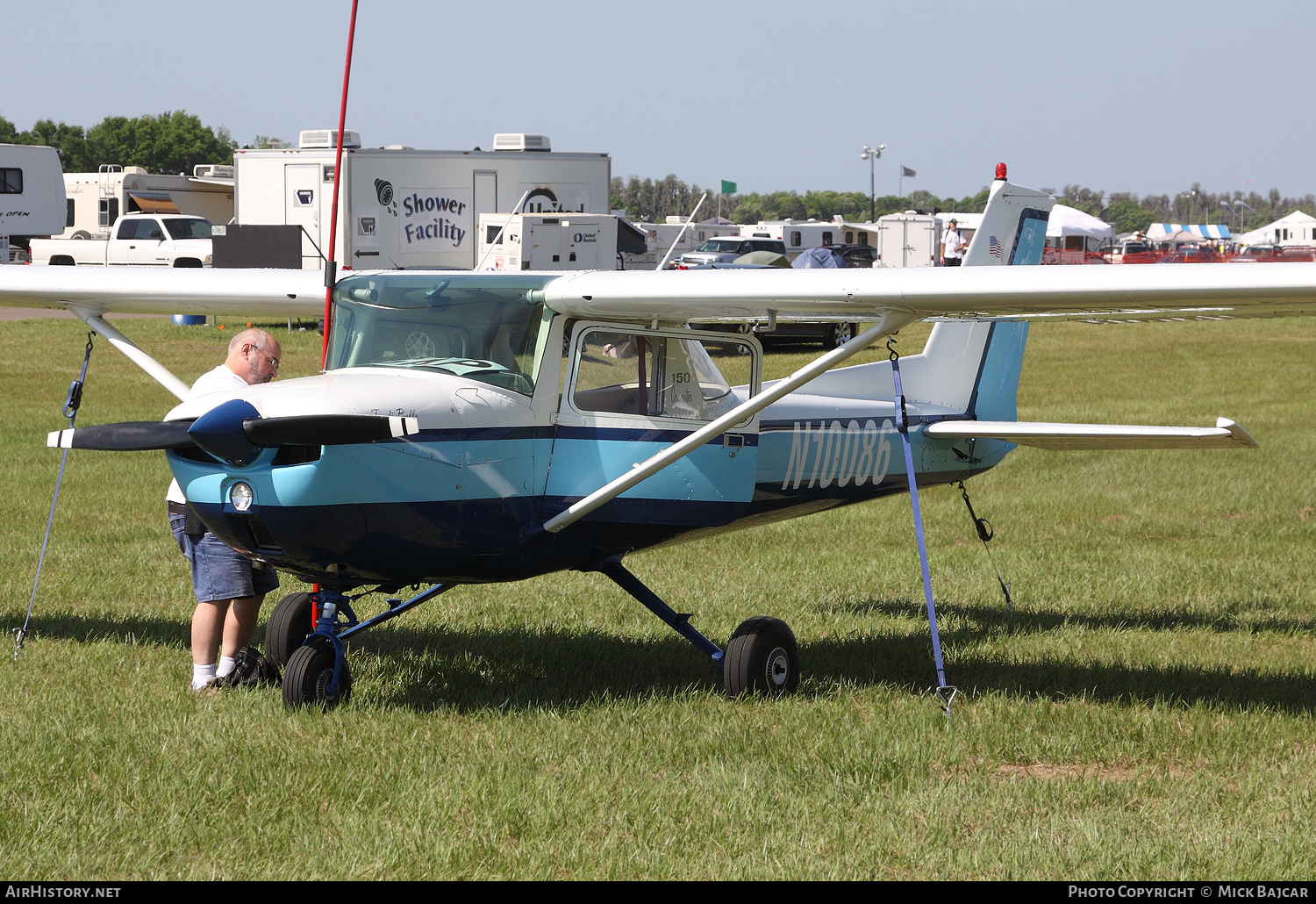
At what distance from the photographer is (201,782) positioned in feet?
17.3

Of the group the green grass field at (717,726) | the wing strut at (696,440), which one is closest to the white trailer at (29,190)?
the green grass field at (717,726)

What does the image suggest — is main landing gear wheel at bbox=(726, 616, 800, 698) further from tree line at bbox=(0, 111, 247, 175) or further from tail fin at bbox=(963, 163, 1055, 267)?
tree line at bbox=(0, 111, 247, 175)

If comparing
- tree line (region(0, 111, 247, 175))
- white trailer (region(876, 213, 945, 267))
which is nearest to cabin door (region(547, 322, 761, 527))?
white trailer (region(876, 213, 945, 267))

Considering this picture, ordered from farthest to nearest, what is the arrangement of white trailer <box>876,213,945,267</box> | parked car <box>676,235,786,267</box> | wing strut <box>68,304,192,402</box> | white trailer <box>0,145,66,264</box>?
1. white trailer <box>876,213,945,267</box>
2. parked car <box>676,235,786,267</box>
3. white trailer <box>0,145,66,264</box>
4. wing strut <box>68,304,192,402</box>

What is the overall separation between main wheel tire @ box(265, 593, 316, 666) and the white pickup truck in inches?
1050

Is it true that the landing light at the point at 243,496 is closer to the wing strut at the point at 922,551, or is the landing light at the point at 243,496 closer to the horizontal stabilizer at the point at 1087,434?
the wing strut at the point at 922,551

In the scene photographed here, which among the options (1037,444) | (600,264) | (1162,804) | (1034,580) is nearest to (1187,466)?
(1034,580)

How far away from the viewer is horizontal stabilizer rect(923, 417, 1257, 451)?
720cm

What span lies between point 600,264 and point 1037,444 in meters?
19.8

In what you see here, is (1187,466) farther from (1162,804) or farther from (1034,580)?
(1162,804)

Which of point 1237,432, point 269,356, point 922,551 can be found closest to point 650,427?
point 922,551

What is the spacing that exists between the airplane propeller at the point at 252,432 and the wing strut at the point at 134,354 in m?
1.64
